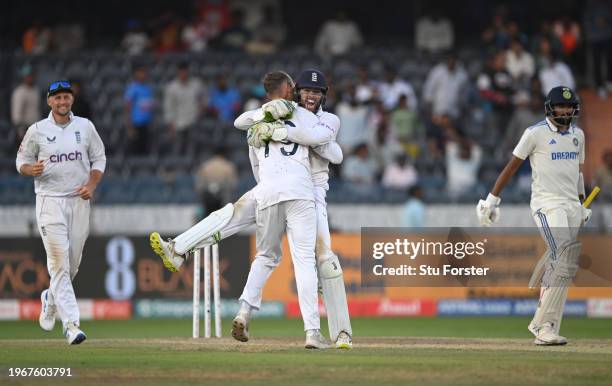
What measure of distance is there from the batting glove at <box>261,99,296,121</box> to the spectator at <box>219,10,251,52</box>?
13203 mm

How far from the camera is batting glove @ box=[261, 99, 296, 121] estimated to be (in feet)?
34.9

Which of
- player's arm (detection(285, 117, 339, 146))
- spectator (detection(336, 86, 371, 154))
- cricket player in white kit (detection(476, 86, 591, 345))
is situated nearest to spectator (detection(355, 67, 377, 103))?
spectator (detection(336, 86, 371, 154))

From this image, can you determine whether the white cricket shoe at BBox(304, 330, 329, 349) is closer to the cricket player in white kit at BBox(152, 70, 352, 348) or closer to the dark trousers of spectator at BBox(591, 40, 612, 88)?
the cricket player in white kit at BBox(152, 70, 352, 348)

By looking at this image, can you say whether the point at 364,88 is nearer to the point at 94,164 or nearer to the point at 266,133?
the point at 94,164

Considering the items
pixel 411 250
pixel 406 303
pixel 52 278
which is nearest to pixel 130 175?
pixel 406 303

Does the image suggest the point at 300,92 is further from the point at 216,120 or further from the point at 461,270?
the point at 216,120

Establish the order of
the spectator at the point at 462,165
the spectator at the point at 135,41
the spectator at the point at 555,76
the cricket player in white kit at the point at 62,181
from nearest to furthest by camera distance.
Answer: the cricket player in white kit at the point at 62,181, the spectator at the point at 462,165, the spectator at the point at 555,76, the spectator at the point at 135,41

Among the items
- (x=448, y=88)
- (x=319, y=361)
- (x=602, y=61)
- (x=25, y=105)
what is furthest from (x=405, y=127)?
(x=319, y=361)

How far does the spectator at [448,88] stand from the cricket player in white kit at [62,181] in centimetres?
1076

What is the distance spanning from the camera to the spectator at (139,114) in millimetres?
21625

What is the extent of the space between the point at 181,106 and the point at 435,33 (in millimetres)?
5187

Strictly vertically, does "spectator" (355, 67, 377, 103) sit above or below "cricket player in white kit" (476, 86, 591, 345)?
above

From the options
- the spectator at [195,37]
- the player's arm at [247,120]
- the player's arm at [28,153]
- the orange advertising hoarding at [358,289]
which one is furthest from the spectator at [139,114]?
the player's arm at [247,120]

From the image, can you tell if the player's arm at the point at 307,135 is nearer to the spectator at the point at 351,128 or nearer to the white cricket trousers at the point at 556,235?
the white cricket trousers at the point at 556,235
